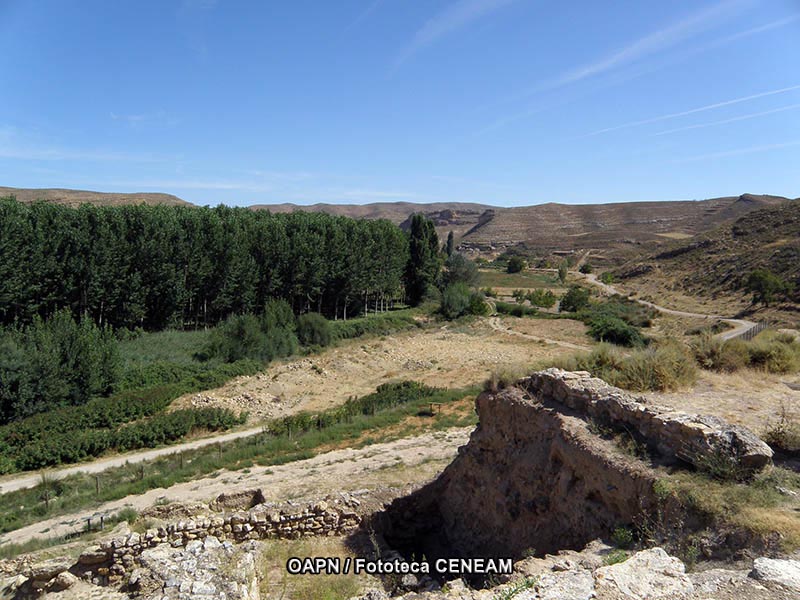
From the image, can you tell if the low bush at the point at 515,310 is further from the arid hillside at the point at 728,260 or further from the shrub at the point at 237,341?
the shrub at the point at 237,341

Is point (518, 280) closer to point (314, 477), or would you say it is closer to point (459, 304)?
point (459, 304)

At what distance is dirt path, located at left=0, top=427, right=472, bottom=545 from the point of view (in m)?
13.2

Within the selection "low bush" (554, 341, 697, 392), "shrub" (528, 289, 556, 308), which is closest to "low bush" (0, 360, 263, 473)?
"low bush" (554, 341, 697, 392)

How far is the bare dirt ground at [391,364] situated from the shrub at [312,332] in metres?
1.46

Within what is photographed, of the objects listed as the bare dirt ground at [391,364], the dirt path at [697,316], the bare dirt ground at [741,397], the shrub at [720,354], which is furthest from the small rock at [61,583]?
the dirt path at [697,316]

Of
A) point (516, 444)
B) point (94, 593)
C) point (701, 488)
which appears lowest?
point (94, 593)

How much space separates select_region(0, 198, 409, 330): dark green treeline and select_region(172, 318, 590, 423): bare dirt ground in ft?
27.9

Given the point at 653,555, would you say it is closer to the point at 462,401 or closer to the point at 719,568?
the point at 719,568

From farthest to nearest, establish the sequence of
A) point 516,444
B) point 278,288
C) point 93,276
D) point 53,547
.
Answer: point 278,288 → point 93,276 → point 53,547 → point 516,444

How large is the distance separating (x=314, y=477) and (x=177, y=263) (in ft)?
97.3

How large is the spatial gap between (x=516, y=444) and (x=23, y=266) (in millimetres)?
33541

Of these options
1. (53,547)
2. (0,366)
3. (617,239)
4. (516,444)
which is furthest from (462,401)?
(617,239)

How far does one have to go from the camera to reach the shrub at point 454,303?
53.5m

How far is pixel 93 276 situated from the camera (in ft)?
112
